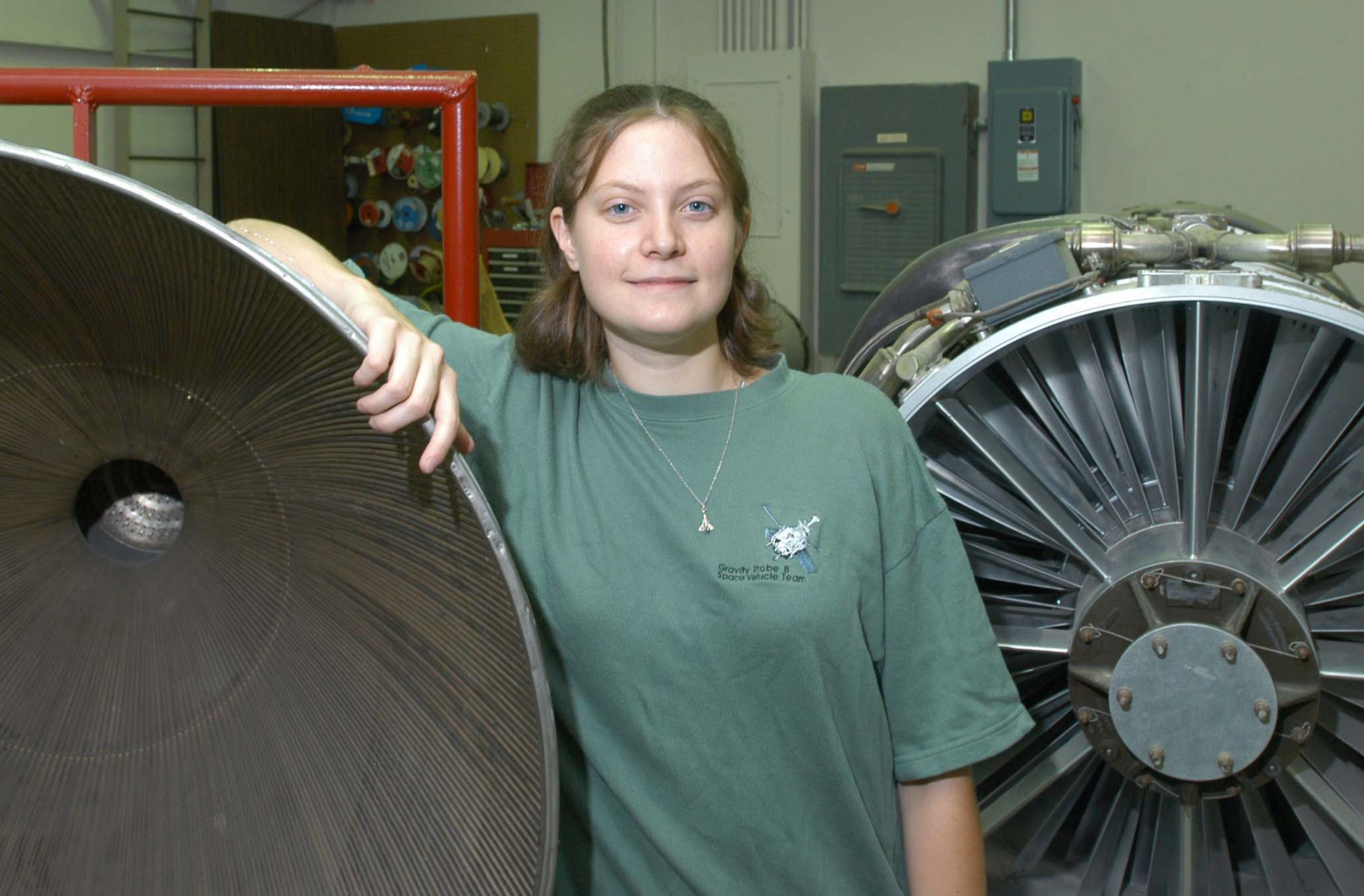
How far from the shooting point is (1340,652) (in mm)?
1521

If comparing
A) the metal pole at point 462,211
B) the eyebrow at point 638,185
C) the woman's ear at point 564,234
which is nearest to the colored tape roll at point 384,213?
the metal pole at point 462,211

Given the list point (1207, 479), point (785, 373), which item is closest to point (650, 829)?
point (785, 373)

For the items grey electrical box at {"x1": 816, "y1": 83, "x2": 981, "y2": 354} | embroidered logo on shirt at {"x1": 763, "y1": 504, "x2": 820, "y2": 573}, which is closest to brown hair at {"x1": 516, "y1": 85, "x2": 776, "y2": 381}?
embroidered logo on shirt at {"x1": 763, "y1": 504, "x2": 820, "y2": 573}

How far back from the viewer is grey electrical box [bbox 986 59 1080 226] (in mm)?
4141

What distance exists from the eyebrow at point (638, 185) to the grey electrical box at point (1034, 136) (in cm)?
343

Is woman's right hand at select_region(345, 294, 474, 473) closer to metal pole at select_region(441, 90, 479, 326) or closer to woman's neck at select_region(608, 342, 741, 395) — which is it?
woman's neck at select_region(608, 342, 741, 395)

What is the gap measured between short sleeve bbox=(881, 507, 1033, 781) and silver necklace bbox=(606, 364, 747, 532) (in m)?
0.15

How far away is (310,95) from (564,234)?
366 mm

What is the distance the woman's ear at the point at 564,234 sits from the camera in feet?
3.59

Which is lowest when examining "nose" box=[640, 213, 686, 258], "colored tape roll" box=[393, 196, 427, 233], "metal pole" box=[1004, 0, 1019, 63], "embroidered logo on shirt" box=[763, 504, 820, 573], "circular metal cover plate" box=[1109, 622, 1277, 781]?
"circular metal cover plate" box=[1109, 622, 1277, 781]

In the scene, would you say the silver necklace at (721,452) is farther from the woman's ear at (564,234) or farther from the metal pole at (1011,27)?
the metal pole at (1011,27)

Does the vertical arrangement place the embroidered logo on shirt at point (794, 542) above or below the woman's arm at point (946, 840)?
above

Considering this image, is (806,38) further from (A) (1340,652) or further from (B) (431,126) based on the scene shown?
(A) (1340,652)

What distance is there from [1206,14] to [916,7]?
3.21ft
